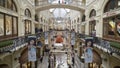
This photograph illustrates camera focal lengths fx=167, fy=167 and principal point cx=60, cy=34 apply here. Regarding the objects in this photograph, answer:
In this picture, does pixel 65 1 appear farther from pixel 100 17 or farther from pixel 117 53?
pixel 117 53

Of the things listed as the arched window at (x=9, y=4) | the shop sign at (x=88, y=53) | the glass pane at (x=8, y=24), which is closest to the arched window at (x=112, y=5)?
Answer: the shop sign at (x=88, y=53)

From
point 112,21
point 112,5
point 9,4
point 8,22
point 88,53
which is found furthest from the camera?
point 9,4

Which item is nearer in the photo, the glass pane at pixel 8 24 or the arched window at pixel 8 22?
the arched window at pixel 8 22

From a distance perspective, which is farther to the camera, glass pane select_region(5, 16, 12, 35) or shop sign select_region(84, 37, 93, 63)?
glass pane select_region(5, 16, 12, 35)

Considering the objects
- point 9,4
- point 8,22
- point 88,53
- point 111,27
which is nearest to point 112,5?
point 111,27

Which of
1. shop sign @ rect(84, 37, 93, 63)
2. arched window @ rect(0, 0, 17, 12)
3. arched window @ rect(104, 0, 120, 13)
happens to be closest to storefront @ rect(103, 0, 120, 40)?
arched window @ rect(104, 0, 120, 13)

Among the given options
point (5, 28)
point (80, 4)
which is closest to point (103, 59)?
point (5, 28)

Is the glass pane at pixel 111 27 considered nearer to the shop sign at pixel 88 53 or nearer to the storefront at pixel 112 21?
the storefront at pixel 112 21

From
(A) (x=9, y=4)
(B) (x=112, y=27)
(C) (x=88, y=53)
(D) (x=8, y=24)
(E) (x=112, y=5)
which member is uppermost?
(A) (x=9, y=4)

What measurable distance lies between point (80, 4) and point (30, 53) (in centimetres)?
1763

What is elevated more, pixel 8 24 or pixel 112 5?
pixel 112 5

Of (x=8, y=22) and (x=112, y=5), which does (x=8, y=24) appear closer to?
(x=8, y=22)

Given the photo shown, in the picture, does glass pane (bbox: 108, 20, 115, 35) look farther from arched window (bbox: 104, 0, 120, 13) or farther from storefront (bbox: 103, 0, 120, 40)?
arched window (bbox: 104, 0, 120, 13)

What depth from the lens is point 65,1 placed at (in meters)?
26.8
